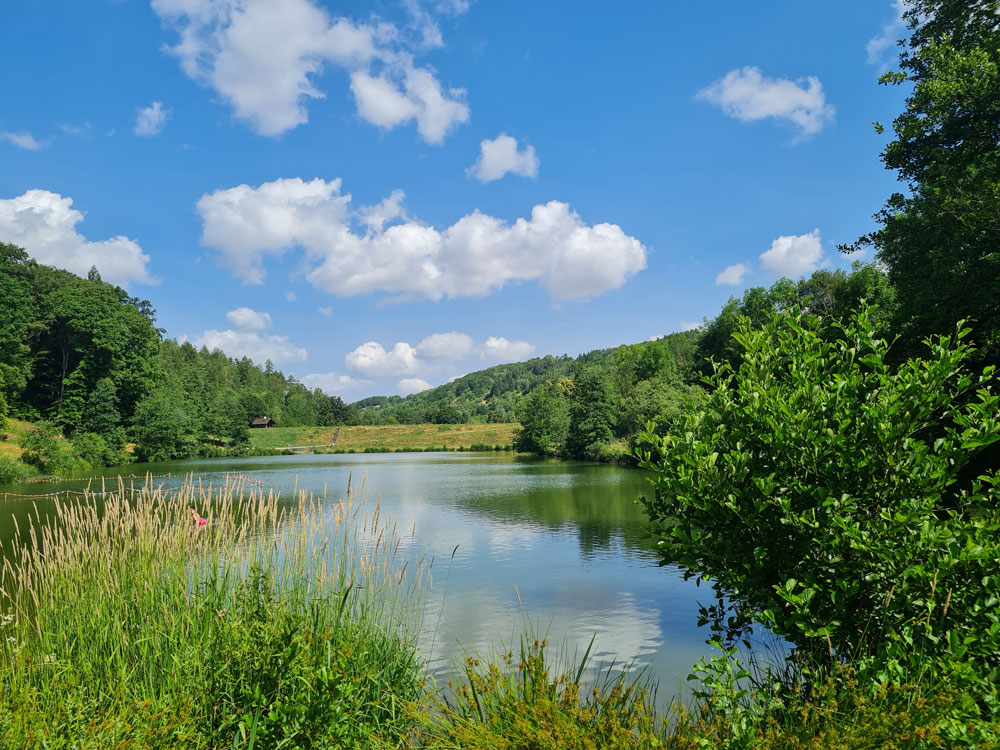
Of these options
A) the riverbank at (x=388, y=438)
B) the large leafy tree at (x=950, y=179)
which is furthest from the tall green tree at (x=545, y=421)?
the large leafy tree at (x=950, y=179)

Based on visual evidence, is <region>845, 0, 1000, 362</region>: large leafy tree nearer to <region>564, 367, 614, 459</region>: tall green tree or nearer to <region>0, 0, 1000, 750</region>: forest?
<region>0, 0, 1000, 750</region>: forest

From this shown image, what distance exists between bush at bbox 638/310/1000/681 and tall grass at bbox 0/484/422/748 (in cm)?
277

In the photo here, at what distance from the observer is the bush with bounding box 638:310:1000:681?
3643mm

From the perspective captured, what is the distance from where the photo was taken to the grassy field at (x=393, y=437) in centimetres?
8356

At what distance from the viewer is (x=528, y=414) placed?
238ft

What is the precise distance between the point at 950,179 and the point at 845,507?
35.4 feet

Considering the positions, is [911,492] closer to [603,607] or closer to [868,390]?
[868,390]

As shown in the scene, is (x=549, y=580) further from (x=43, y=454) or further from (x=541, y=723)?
(x=43, y=454)

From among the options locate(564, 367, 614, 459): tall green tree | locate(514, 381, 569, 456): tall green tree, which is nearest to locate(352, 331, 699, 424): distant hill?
locate(514, 381, 569, 456): tall green tree

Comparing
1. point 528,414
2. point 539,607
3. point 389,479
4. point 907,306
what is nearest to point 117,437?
point 389,479

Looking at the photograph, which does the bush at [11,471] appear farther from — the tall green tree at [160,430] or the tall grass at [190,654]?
the tall grass at [190,654]

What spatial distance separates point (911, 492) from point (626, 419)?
47906mm

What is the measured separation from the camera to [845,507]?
4016mm

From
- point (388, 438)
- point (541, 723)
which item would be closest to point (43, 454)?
point (541, 723)
